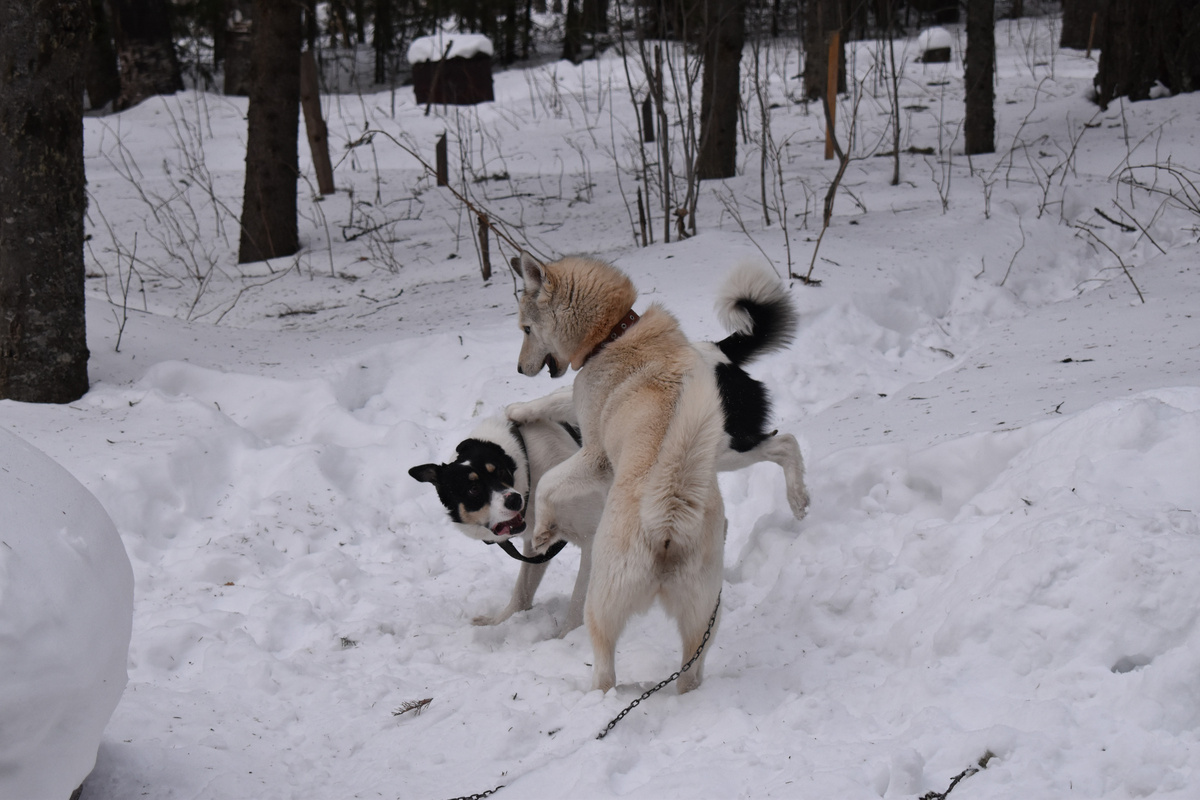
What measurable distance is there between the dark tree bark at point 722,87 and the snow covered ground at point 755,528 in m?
1.40

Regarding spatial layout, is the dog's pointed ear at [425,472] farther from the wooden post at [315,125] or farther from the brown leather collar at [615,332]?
the wooden post at [315,125]

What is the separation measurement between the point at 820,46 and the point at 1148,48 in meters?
4.74

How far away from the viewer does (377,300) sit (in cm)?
867

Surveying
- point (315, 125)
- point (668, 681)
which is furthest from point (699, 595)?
point (315, 125)

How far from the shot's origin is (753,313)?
14.5ft

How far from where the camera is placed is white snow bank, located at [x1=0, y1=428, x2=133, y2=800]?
6.68 ft

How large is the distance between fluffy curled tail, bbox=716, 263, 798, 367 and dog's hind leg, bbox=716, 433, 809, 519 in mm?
473

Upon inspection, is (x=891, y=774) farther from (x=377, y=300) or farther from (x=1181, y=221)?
(x=1181, y=221)

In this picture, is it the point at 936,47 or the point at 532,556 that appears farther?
the point at 936,47

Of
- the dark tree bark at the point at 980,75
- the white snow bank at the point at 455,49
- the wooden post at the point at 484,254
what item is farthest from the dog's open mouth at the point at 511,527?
the white snow bank at the point at 455,49

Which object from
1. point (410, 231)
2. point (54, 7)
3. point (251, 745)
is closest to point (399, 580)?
point (251, 745)

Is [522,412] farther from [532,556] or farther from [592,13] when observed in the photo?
[592,13]

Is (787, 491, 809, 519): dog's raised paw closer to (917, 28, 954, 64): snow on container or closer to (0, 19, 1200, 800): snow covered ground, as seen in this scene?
(0, 19, 1200, 800): snow covered ground

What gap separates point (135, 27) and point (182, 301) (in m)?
11.0
